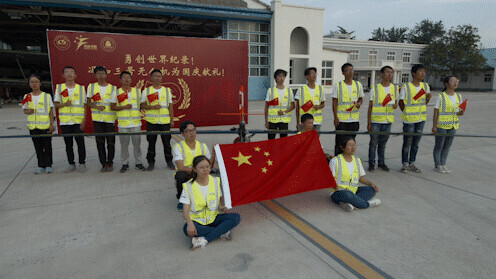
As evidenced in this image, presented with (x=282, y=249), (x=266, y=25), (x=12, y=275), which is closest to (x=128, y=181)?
(x=12, y=275)

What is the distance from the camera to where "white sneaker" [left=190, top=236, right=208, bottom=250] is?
262cm

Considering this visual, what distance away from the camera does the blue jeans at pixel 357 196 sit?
11.1 feet

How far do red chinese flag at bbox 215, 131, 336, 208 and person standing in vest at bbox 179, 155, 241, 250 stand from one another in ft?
0.78

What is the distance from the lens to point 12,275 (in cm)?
229

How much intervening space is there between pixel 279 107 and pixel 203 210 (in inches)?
103

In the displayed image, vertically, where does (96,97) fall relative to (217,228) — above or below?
above

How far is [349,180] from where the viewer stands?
3531 mm

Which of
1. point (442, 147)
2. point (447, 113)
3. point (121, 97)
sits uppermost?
point (121, 97)

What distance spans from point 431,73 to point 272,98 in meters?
41.1

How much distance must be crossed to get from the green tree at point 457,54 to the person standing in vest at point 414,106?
38.3 metres

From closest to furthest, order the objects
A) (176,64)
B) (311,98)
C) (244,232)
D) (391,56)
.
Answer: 1. (244,232)
2. (311,98)
3. (176,64)
4. (391,56)

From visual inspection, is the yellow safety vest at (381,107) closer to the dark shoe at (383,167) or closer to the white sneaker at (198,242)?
the dark shoe at (383,167)

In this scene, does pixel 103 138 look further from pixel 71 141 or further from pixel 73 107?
pixel 73 107

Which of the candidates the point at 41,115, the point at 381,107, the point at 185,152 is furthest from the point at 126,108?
the point at 381,107
